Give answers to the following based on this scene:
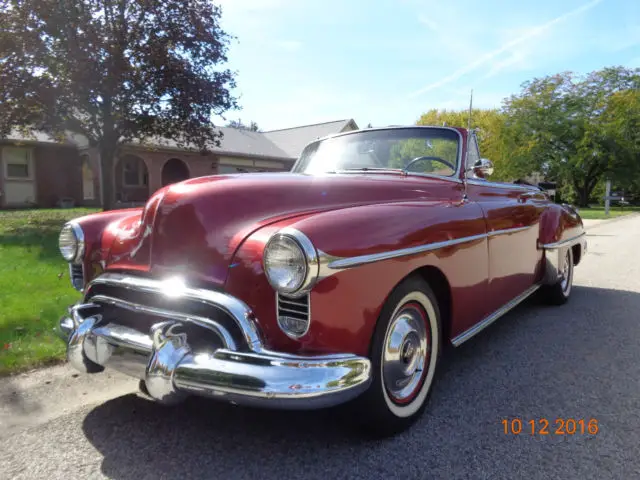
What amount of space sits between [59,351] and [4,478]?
148cm

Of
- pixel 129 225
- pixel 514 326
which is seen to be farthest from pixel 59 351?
pixel 514 326

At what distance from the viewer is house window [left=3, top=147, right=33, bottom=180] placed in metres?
18.1

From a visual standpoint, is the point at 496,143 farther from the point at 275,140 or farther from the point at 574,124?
the point at 275,140

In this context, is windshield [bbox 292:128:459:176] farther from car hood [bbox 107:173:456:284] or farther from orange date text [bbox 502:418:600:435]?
orange date text [bbox 502:418:600:435]

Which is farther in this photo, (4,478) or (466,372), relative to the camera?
(466,372)

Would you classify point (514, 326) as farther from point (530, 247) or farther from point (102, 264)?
point (102, 264)

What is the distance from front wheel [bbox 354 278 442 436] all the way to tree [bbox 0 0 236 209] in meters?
10.6

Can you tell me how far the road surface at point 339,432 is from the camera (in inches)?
78.2

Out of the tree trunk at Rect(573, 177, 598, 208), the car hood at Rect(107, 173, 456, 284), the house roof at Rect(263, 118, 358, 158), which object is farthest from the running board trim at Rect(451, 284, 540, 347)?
the tree trunk at Rect(573, 177, 598, 208)

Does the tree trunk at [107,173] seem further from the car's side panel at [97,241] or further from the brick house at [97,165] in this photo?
the car's side panel at [97,241]

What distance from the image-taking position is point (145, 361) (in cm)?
200

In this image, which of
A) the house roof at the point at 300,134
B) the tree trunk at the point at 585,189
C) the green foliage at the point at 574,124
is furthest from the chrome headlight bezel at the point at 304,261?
the tree trunk at the point at 585,189

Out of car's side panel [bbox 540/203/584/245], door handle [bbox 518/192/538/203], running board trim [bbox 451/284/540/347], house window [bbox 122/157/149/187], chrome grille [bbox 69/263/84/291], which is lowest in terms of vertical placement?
running board trim [bbox 451/284/540/347]

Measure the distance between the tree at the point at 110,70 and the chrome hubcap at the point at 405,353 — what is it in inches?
418
